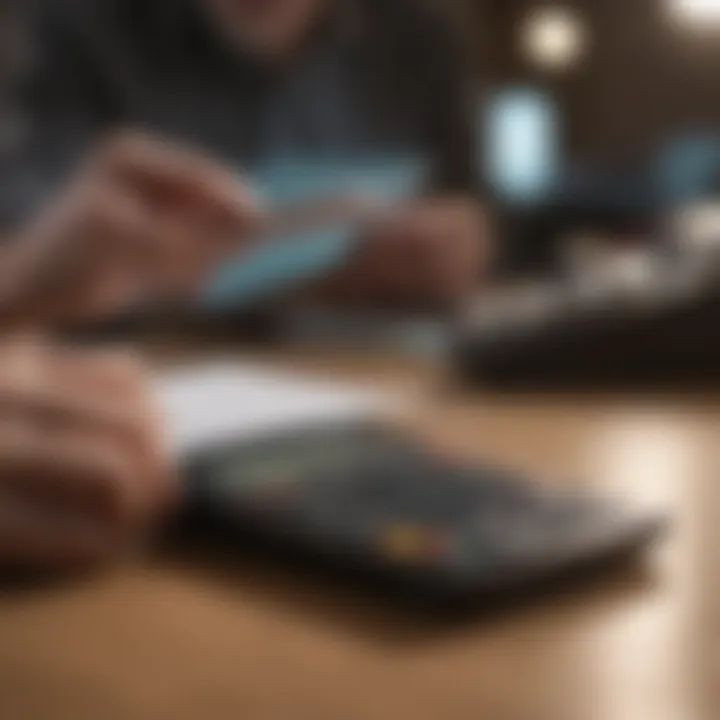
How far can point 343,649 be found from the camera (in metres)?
0.32

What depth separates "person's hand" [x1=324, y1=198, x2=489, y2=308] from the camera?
823mm

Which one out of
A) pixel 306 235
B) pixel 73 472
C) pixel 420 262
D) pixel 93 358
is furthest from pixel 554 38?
pixel 73 472

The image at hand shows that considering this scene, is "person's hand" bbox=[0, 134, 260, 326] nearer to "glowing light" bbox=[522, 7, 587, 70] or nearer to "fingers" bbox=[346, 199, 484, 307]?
"fingers" bbox=[346, 199, 484, 307]

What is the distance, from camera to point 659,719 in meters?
0.28

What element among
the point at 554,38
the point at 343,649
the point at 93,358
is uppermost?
the point at 554,38

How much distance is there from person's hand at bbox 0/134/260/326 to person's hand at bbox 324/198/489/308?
316mm

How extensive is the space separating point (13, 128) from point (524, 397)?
382mm

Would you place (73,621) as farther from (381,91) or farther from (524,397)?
(381,91)

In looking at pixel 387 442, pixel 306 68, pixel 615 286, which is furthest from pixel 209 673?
pixel 306 68

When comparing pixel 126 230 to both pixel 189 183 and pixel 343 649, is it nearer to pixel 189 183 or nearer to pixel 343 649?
pixel 189 183

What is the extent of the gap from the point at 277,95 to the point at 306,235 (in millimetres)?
258

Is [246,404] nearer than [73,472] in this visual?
No

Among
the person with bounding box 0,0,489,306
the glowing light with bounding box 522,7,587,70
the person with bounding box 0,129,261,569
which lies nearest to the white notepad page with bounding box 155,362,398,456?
the person with bounding box 0,129,261,569

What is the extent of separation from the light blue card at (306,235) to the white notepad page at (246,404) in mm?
54
